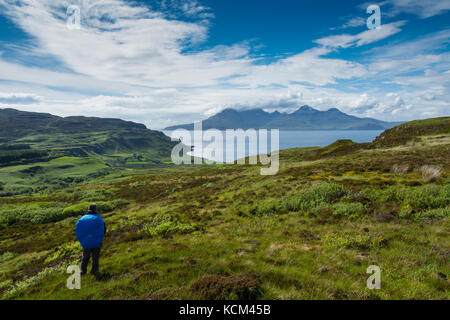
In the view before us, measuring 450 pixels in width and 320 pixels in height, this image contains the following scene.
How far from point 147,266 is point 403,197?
17628mm

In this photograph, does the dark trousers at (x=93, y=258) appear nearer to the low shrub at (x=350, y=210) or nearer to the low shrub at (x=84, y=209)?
the low shrub at (x=350, y=210)

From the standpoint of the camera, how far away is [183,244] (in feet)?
41.5

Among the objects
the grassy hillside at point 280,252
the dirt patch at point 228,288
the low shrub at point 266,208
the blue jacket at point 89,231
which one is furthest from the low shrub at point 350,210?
the blue jacket at point 89,231

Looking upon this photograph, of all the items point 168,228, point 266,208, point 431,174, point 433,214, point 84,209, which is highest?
point 431,174

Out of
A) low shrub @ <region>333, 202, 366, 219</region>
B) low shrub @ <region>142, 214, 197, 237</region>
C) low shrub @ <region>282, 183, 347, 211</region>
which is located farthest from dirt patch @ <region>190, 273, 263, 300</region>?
low shrub @ <region>282, 183, 347, 211</region>

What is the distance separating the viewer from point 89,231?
8.75 m

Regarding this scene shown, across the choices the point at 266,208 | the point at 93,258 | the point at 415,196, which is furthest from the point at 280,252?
the point at 415,196

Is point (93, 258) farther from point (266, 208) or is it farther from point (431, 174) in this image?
point (431, 174)

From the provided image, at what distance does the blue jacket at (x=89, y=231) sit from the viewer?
870cm

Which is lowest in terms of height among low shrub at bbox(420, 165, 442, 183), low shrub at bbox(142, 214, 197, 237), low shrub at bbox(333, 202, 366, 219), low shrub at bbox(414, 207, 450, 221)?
low shrub at bbox(142, 214, 197, 237)

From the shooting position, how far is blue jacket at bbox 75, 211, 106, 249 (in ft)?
28.5

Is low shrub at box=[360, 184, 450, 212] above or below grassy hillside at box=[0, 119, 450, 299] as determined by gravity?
above

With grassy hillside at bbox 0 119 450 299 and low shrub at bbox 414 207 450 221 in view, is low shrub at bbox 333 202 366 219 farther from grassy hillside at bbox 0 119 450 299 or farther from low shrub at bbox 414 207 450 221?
low shrub at bbox 414 207 450 221

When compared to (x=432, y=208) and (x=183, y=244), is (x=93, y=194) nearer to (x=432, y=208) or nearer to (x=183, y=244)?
(x=183, y=244)
